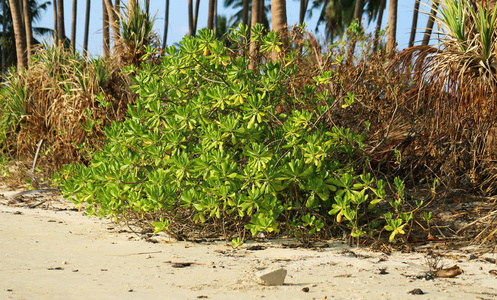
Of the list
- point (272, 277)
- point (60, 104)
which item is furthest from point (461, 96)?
point (60, 104)

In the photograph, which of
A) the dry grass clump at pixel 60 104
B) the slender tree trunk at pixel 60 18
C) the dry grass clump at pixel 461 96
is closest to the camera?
the dry grass clump at pixel 461 96

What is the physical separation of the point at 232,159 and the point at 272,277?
6.16 feet

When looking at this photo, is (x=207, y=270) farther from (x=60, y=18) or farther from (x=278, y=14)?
(x=60, y=18)

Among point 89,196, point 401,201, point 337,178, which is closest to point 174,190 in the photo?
point 89,196

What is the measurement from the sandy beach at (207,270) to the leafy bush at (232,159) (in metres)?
0.29

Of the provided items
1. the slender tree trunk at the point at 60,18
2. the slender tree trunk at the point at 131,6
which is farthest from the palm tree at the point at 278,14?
the slender tree trunk at the point at 60,18

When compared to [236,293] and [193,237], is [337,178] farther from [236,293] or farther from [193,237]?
[236,293]

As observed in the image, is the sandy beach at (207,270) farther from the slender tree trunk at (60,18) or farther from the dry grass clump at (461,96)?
the slender tree trunk at (60,18)

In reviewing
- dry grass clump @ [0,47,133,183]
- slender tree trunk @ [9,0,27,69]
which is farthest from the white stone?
slender tree trunk @ [9,0,27,69]

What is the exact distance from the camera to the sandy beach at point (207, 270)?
3.72m

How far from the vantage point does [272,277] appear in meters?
3.90

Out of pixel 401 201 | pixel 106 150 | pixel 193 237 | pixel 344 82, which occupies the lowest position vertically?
pixel 193 237

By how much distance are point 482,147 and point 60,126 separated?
677 centimetres

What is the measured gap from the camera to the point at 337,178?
5.52 meters
